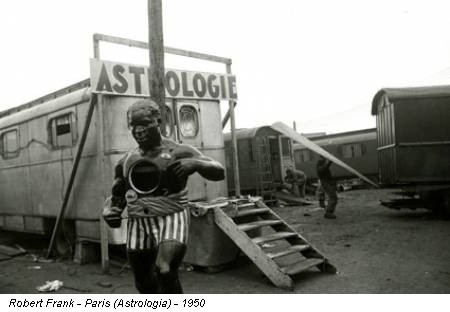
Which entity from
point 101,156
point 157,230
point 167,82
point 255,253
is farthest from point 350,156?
point 157,230

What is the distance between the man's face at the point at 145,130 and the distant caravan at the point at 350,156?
1864 cm

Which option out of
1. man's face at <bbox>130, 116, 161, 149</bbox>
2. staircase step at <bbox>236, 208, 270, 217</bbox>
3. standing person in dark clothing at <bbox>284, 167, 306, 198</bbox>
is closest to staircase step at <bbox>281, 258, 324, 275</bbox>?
staircase step at <bbox>236, 208, 270, 217</bbox>

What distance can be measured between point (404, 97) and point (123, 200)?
9087 mm

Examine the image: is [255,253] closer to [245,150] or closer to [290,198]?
[290,198]

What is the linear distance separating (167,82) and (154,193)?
4473mm

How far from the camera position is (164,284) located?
3398 mm

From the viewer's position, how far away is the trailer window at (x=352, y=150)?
21.8 m

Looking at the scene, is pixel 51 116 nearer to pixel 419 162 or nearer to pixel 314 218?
pixel 314 218

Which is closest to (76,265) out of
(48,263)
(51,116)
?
(48,263)

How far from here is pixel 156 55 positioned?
17.2ft

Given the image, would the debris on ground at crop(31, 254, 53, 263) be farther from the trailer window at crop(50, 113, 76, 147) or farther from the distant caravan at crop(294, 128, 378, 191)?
the distant caravan at crop(294, 128, 378, 191)

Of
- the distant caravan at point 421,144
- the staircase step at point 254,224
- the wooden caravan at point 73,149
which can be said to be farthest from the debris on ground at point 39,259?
the distant caravan at point 421,144

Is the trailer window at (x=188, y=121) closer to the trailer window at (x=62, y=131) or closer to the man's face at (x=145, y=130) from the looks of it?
the trailer window at (x=62, y=131)

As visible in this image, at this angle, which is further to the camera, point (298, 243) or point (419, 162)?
point (419, 162)
